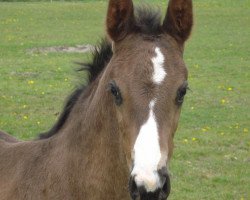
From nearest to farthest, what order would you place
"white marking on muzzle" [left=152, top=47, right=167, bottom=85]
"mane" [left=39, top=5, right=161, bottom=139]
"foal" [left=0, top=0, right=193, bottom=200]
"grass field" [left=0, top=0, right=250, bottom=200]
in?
"foal" [left=0, top=0, right=193, bottom=200] < "white marking on muzzle" [left=152, top=47, right=167, bottom=85] < "mane" [left=39, top=5, right=161, bottom=139] < "grass field" [left=0, top=0, right=250, bottom=200]

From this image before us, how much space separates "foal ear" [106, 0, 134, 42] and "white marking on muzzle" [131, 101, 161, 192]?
2.44 feet

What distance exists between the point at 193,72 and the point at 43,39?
692 cm

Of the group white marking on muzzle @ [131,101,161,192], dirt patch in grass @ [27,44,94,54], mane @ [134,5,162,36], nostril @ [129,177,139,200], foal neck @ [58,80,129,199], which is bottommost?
dirt patch in grass @ [27,44,94,54]

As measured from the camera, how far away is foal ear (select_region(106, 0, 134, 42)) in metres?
3.83

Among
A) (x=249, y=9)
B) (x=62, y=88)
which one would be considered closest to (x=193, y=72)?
(x=62, y=88)

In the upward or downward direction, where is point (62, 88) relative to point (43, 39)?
upward

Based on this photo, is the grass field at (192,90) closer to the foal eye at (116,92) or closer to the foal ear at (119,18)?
the foal ear at (119,18)

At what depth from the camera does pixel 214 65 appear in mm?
16234

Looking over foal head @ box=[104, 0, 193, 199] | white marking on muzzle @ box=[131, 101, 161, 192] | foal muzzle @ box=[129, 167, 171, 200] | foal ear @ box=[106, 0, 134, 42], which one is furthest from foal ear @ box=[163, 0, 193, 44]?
foal muzzle @ box=[129, 167, 171, 200]

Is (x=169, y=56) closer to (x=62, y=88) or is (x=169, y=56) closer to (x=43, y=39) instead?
(x=62, y=88)

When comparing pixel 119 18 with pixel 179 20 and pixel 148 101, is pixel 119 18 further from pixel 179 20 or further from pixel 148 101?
pixel 148 101

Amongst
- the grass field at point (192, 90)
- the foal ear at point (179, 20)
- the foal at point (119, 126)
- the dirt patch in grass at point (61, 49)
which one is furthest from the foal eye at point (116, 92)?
the dirt patch in grass at point (61, 49)

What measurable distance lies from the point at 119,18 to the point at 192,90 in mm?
9138

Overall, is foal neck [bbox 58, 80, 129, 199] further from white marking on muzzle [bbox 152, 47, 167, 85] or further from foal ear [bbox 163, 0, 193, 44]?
foal ear [bbox 163, 0, 193, 44]
